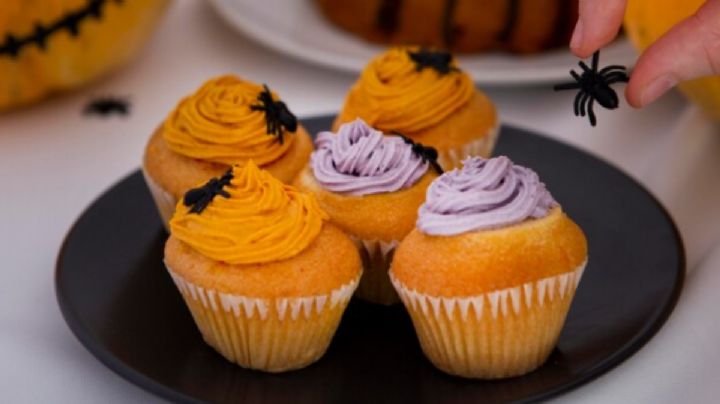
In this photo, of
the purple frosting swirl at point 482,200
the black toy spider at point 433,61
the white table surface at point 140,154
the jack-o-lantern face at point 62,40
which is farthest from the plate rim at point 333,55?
the purple frosting swirl at point 482,200

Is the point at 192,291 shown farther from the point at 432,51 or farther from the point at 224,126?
the point at 432,51

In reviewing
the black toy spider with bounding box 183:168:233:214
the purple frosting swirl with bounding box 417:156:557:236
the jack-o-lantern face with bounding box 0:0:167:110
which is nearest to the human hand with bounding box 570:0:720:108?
the purple frosting swirl with bounding box 417:156:557:236

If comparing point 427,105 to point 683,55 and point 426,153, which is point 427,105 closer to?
point 426,153

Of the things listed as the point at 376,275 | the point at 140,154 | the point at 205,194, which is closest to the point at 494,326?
the point at 376,275

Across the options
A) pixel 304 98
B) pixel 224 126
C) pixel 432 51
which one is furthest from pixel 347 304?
pixel 304 98

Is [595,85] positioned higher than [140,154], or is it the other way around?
[595,85]

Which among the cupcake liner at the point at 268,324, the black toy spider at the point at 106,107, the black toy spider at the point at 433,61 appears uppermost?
the black toy spider at the point at 433,61

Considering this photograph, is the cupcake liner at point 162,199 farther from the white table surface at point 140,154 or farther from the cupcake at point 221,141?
the white table surface at point 140,154
